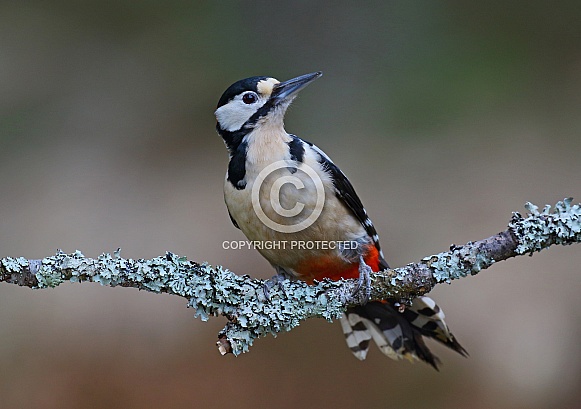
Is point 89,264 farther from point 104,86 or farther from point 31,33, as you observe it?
point 31,33

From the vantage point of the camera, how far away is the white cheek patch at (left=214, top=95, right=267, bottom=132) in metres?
3.22

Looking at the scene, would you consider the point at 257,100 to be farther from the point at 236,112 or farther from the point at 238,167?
the point at 238,167

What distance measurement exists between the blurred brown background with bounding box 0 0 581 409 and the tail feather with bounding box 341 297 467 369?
535mm

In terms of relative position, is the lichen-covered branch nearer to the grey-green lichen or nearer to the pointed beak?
the grey-green lichen

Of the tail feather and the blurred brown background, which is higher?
the blurred brown background

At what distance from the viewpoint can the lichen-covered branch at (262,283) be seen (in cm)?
234

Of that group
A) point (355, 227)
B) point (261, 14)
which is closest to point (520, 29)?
point (261, 14)

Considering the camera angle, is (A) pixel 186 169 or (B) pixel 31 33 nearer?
(A) pixel 186 169

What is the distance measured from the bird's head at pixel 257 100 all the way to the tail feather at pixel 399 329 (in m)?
1.04

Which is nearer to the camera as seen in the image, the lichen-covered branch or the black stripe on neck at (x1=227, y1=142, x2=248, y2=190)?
the lichen-covered branch

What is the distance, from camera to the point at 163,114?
581 cm

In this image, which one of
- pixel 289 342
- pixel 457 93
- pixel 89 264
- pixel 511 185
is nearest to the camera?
pixel 89 264

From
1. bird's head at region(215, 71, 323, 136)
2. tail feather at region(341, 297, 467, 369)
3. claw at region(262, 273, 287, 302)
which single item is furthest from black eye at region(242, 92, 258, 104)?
tail feather at region(341, 297, 467, 369)

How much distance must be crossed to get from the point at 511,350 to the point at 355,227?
1544 mm
